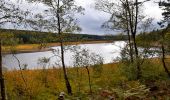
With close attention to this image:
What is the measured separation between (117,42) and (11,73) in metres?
10.5

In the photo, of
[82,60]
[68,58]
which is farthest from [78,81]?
[68,58]

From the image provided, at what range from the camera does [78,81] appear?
3338 cm

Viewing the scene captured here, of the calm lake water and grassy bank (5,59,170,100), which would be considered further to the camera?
the calm lake water

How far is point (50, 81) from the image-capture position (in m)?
31.5

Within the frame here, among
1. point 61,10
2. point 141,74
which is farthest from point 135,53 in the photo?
point 61,10

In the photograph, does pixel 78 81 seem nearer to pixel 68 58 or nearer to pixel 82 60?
pixel 82 60

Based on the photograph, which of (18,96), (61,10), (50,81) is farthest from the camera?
(50,81)

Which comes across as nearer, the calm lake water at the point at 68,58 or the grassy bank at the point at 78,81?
the grassy bank at the point at 78,81

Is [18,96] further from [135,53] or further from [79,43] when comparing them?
[135,53]

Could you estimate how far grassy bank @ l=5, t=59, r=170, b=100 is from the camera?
26906mm

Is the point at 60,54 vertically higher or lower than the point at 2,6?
lower

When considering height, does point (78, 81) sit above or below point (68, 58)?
below

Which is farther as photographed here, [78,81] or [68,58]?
[68,58]

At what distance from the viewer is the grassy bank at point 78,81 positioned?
1059 inches
